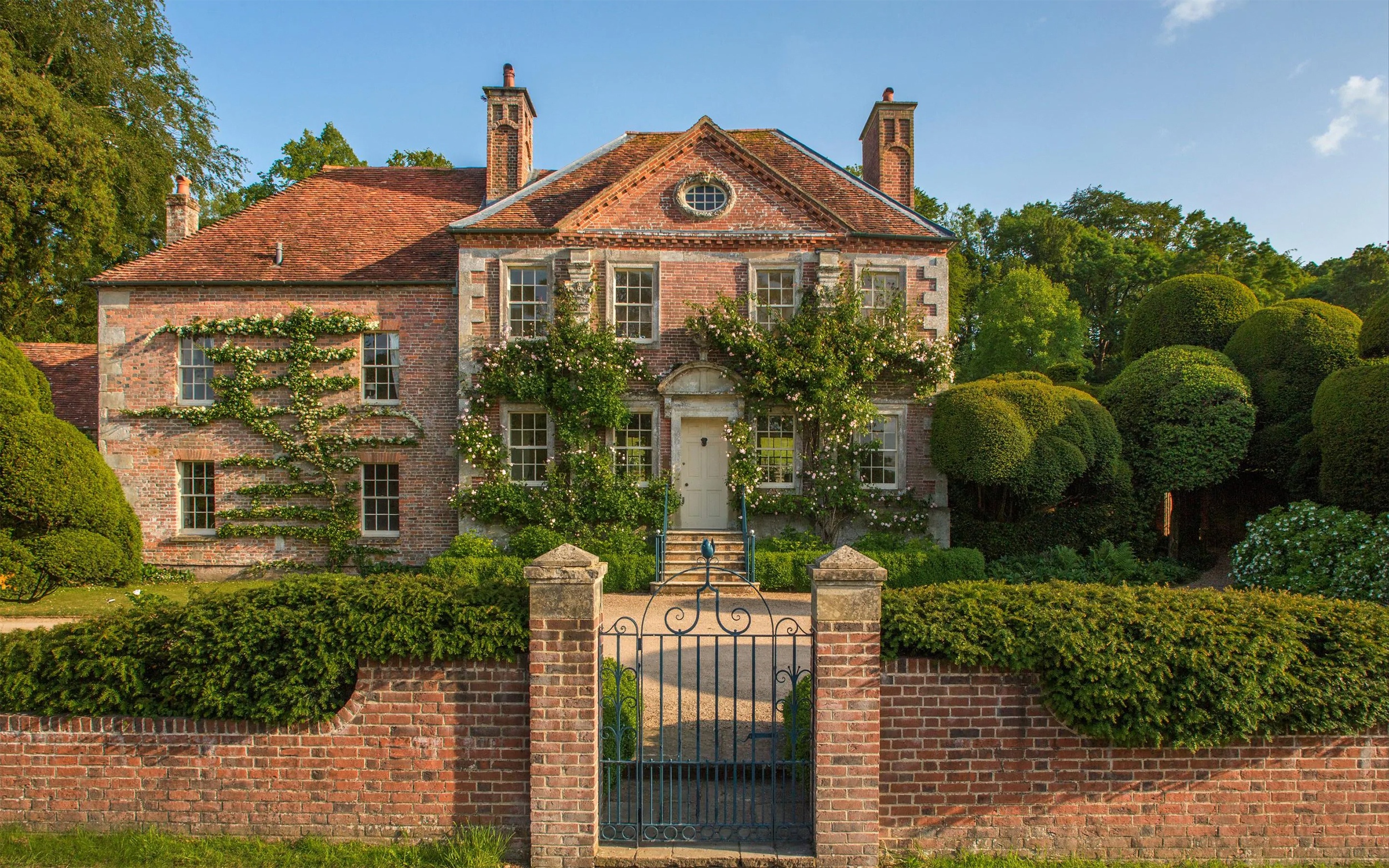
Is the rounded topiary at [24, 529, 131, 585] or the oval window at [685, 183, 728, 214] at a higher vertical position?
the oval window at [685, 183, 728, 214]

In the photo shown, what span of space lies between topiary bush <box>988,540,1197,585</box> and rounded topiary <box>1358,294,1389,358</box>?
497 cm

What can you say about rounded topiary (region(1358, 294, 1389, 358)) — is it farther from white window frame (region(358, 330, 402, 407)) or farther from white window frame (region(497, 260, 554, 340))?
white window frame (region(358, 330, 402, 407))

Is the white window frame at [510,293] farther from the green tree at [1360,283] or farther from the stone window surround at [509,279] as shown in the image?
the green tree at [1360,283]

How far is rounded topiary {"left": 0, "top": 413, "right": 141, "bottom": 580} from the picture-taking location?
491 inches

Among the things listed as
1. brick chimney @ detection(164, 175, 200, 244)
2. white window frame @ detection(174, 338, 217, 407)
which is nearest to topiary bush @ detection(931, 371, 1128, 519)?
white window frame @ detection(174, 338, 217, 407)

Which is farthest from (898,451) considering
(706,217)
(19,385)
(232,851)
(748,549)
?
(19,385)

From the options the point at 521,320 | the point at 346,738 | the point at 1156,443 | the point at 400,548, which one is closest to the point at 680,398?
the point at 521,320

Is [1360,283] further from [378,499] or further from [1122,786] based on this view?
[378,499]

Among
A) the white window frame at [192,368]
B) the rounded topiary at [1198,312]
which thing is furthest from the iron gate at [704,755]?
the rounded topiary at [1198,312]

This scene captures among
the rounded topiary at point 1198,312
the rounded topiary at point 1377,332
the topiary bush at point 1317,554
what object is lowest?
the topiary bush at point 1317,554

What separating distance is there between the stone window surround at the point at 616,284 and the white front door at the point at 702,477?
213cm

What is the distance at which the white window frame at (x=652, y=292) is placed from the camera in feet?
51.8

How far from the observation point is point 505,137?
17.0m

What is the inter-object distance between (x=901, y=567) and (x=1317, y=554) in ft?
20.4
